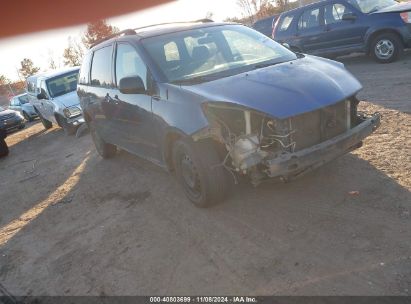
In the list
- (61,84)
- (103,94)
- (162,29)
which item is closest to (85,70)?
(103,94)

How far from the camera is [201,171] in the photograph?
4227mm

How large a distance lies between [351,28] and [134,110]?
7.60m

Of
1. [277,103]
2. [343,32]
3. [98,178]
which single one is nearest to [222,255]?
[277,103]

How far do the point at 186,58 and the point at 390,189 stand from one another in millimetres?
2697

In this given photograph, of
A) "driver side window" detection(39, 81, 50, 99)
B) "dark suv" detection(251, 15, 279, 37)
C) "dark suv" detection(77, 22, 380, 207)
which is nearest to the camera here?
"dark suv" detection(77, 22, 380, 207)

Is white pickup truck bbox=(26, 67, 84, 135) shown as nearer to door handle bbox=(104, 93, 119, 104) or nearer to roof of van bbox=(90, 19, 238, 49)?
door handle bbox=(104, 93, 119, 104)

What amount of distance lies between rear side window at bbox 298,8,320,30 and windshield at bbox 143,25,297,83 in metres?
6.70

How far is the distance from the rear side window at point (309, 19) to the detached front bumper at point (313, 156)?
26.1ft

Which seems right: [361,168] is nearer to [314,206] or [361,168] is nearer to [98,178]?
[314,206]

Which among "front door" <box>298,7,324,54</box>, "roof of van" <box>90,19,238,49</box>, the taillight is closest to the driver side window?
"roof of van" <box>90,19,238,49</box>

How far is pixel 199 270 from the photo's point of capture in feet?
11.7

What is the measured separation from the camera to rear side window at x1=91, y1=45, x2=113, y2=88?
5918 mm

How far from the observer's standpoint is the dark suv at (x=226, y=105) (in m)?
3.85

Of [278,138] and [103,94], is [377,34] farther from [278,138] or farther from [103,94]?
[278,138]
